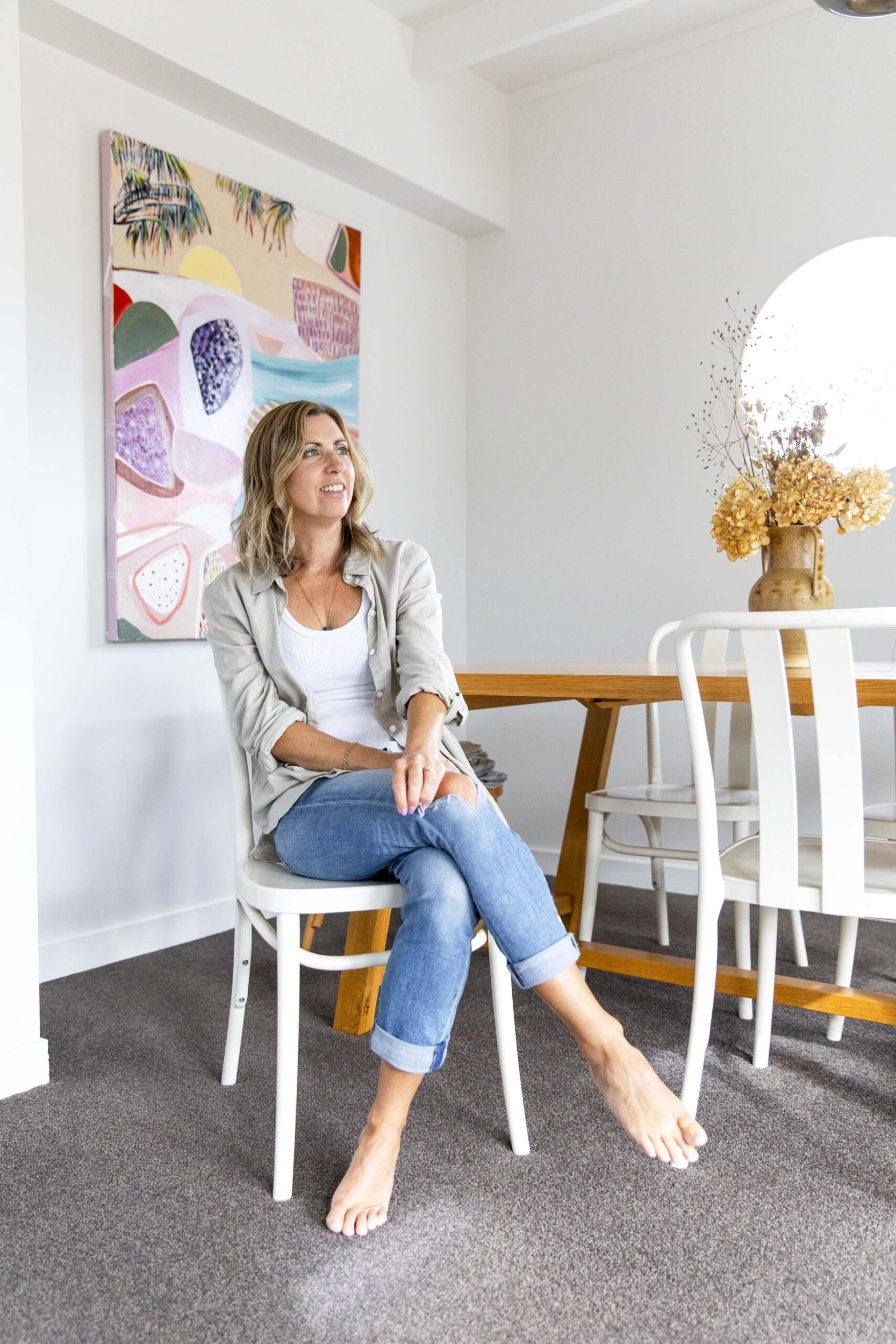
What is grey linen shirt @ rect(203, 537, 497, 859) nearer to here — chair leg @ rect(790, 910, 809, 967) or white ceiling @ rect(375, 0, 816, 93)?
chair leg @ rect(790, 910, 809, 967)

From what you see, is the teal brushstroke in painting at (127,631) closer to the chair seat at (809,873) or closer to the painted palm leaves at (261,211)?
the painted palm leaves at (261,211)

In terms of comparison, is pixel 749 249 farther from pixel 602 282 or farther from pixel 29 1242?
pixel 29 1242

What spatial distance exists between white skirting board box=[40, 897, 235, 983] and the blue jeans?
127 centimetres

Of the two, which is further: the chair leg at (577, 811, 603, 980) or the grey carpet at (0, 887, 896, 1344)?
the chair leg at (577, 811, 603, 980)

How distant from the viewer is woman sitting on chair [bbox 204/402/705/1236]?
1.51m

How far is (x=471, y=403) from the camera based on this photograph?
4.02 metres

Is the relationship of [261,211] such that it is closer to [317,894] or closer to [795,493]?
[795,493]

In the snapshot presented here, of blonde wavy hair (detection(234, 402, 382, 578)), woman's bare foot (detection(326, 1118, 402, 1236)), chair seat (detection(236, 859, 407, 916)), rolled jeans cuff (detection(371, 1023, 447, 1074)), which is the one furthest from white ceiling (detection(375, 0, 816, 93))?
woman's bare foot (detection(326, 1118, 402, 1236))

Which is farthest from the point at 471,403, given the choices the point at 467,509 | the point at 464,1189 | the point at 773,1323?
the point at 773,1323

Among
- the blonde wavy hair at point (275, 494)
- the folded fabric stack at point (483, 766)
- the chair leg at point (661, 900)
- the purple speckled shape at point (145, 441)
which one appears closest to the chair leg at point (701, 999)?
the blonde wavy hair at point (275, 494)

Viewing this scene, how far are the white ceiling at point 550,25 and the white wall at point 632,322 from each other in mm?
75

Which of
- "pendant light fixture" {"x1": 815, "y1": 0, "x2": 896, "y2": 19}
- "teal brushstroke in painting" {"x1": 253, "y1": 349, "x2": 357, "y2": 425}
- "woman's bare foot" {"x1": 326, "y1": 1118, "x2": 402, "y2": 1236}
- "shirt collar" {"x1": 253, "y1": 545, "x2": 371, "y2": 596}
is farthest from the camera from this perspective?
"teal brushstroke in painting" {"x1": 253, "y1": 349, "x2": 357, "y2": 425}

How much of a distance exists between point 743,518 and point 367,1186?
1428mm

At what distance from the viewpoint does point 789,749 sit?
5.47ft
